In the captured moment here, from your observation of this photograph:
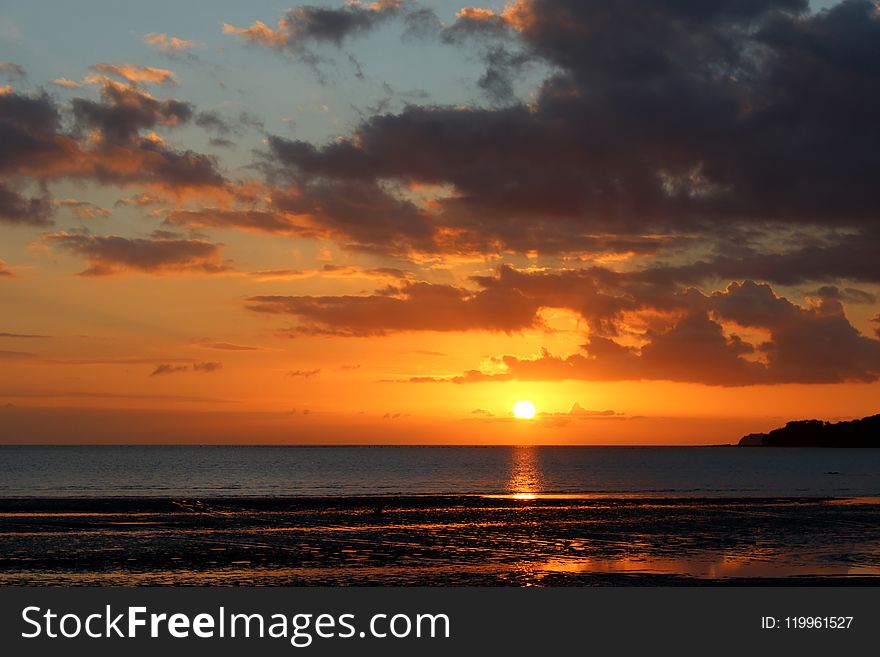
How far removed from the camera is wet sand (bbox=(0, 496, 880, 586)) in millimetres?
36075

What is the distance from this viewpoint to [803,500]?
86.2 m

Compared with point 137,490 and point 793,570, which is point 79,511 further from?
point 793,570

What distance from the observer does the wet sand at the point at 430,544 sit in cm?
3607

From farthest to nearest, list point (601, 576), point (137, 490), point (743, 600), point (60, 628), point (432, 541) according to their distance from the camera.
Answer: point (137, 490), point (432, 541), point (601, 576), point (743, 600), point (60, 628)

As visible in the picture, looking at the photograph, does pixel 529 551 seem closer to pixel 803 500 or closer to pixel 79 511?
pixel 79 511

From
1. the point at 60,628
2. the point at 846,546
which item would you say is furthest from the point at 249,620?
the point at 846,546

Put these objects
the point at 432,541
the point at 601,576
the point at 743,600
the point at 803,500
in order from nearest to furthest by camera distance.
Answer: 1. the point at 743,600
2. the point at 601,576
3. the point at 432,541
4. the point at 803,500

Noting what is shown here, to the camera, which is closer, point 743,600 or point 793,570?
point 743,600

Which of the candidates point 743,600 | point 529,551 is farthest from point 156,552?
point 743,600

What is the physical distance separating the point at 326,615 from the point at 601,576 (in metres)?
15.4

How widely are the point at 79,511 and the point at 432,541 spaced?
2972 centimetres

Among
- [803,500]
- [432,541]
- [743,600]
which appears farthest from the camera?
[803,500]

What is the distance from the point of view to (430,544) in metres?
46.7

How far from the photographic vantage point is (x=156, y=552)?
139ft
